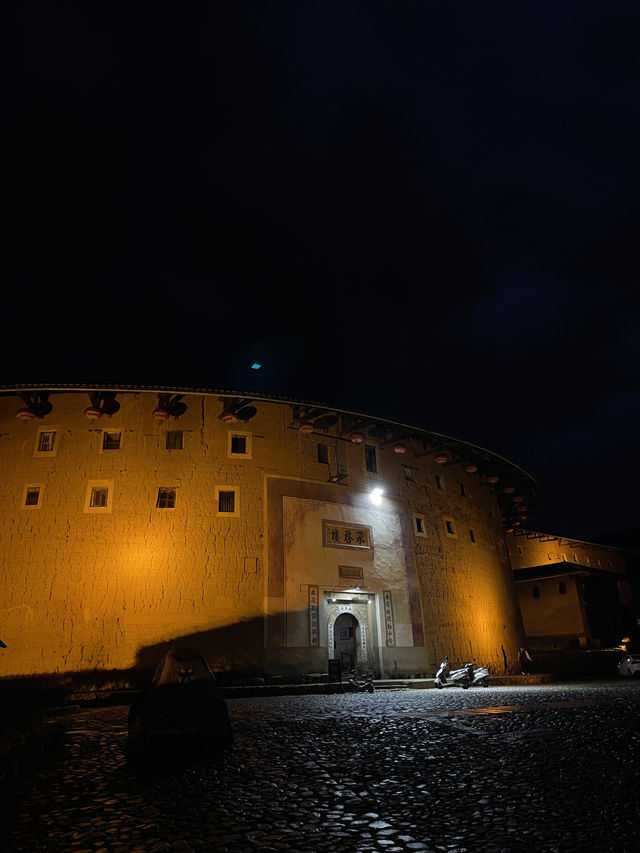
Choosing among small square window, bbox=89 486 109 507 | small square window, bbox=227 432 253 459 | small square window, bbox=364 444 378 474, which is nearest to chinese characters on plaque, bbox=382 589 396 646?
small square window, bbox=364 444 378 474

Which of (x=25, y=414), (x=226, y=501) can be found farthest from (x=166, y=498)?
(x=25, y=414)

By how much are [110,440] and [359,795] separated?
16.7 m

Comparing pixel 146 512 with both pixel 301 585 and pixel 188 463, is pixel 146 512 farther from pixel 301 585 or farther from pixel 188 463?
pixel 301 585

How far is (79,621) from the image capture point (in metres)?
16.1

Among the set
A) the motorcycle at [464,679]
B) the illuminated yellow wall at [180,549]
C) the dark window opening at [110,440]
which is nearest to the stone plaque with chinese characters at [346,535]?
the illuminated yellow wall at [180,549]

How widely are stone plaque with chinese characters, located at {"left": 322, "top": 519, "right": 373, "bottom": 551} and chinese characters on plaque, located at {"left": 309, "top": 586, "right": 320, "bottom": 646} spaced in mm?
1763

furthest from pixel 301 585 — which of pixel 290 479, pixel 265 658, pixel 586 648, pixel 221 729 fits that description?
pixel 586 648

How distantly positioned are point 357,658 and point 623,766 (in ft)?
53.5

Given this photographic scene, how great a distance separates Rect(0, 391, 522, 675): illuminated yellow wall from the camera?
637 inches

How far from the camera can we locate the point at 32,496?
17531mm

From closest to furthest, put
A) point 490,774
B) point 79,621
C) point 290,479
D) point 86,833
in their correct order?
point 86,833, point 490,774, point 79,621, point 290,479

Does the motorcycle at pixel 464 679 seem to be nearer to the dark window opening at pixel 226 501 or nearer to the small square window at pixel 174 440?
the dark window opening at pixel 226 501

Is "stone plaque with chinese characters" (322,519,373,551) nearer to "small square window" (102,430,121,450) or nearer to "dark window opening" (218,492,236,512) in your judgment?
"dark window opening" (218,492,236,512)

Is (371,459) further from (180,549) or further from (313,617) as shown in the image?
(180,549)
